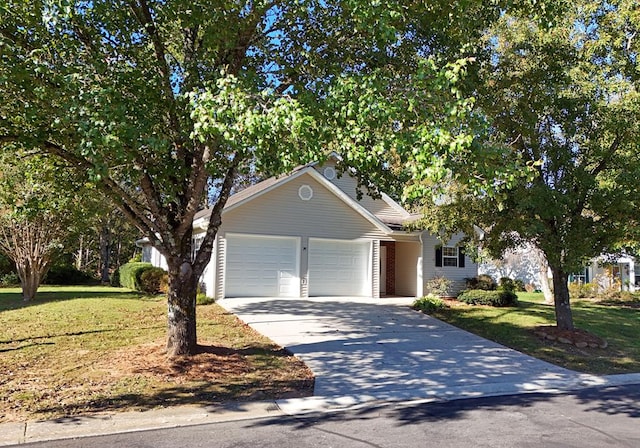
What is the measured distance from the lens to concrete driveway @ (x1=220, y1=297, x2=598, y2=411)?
7828mm

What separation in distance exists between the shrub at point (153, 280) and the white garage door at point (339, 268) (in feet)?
21.3

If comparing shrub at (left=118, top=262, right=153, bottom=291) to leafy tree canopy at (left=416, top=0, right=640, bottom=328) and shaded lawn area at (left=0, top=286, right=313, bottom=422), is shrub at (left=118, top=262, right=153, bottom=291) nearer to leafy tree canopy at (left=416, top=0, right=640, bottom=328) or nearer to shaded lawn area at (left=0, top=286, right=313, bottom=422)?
shaded lawn area at (left=0, top=286, right=313, bottom=422)

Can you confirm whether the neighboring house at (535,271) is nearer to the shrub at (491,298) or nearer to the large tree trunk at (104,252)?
the shrub at (491,298)

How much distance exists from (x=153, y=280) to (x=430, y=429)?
55.6ft

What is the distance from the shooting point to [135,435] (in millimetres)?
5426

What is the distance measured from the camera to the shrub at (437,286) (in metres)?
19.9

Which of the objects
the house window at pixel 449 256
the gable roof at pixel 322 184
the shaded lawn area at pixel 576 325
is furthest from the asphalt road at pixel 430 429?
the house window at pixel 449 256

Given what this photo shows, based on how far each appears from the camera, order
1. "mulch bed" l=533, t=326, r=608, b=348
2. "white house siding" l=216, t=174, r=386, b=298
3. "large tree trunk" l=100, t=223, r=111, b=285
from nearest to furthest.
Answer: "mulch bed" l=533, t=326, r=608, b=348 → "white house siding" l=216, t=174, r=386, b=298 → "large tree trunk" l=100, t=223, r=111, b=285

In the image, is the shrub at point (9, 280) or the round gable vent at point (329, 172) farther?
the shrub at point (9, 280)

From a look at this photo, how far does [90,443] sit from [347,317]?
32.4 ft

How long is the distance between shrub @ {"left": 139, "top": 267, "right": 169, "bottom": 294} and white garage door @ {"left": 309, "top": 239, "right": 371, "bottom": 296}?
650cm

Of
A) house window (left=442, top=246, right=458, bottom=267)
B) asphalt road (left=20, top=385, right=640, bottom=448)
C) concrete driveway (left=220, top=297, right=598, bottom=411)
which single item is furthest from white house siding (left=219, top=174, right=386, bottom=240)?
asphalt road (left=20, top=385, right=640, bottom=448)

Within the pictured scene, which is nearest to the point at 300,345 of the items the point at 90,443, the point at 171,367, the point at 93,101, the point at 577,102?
the point at 171,367

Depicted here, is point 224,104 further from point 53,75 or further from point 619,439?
point 619,439
